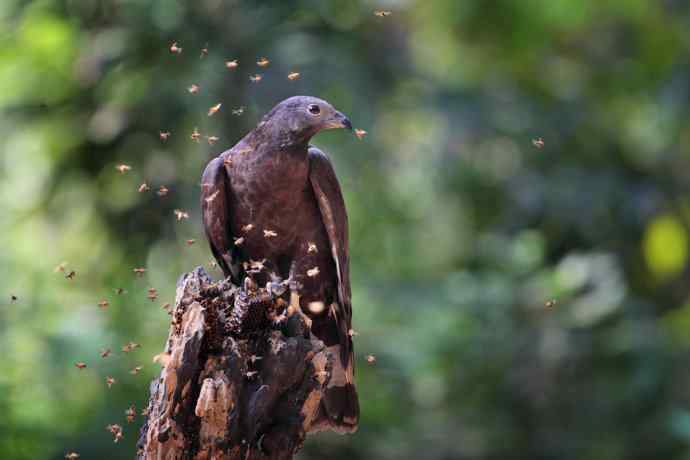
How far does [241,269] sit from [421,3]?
7698 millimetres

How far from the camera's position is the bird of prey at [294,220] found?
4.25 metres

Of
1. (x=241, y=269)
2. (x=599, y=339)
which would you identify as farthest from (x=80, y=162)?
(x=599, y=339)

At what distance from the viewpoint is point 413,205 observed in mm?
11258

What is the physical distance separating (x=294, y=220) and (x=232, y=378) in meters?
1.10

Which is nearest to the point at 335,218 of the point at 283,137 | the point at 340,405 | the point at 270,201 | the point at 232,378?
the point at 270,201

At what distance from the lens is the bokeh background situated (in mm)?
7387

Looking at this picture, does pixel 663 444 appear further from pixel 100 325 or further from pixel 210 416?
pixel 210 416

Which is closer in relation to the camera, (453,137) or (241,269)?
(241,269)

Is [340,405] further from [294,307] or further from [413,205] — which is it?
[413,205]

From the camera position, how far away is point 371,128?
868cm

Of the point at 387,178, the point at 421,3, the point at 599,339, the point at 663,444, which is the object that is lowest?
the point at 663,444

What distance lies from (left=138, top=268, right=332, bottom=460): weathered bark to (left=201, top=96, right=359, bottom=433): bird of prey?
560 mm

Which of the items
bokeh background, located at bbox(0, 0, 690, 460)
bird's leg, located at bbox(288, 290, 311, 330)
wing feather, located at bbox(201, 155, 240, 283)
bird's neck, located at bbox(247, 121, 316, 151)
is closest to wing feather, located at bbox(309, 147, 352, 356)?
bird's neck, located at bbox(247, 121, 316, 151)

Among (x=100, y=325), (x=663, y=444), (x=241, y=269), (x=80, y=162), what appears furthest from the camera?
(x=663, y=444)
